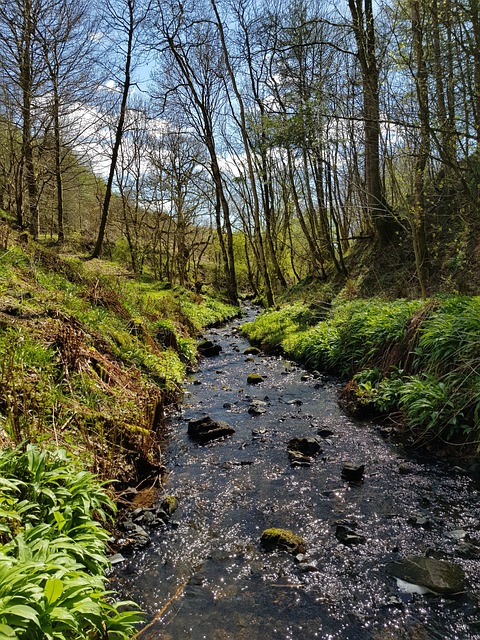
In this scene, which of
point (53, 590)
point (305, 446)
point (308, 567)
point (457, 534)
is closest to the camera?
point (53, 590)

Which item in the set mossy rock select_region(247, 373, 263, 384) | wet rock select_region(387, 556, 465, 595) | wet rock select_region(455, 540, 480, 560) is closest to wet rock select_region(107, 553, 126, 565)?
wet rock select_region(387, 556, 465, 595)

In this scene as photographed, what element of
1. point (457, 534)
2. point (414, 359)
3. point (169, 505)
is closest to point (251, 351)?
point (414, 359)

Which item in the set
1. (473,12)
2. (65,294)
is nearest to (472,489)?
(473,12)

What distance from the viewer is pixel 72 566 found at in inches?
94.9

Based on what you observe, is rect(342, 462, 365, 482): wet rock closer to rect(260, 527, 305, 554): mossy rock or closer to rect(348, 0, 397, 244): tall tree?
rect(260, 527, 305, 554): mossy rock

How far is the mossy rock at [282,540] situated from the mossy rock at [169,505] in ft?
3.49

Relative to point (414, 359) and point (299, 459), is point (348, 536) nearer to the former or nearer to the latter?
point (299, 459)

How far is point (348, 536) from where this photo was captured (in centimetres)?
366

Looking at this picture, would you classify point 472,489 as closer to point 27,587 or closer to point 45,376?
point 27,587

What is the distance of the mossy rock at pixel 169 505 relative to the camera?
4145mm

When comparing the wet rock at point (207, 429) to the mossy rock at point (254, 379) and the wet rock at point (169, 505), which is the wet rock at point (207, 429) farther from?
the mossy rock at point (254, 379)

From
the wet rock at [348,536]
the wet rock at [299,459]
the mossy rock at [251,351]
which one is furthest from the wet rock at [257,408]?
the mossy rock at [251,351]

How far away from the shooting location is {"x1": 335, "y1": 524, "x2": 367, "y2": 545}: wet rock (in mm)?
3613

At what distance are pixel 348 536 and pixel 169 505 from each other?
188cm
